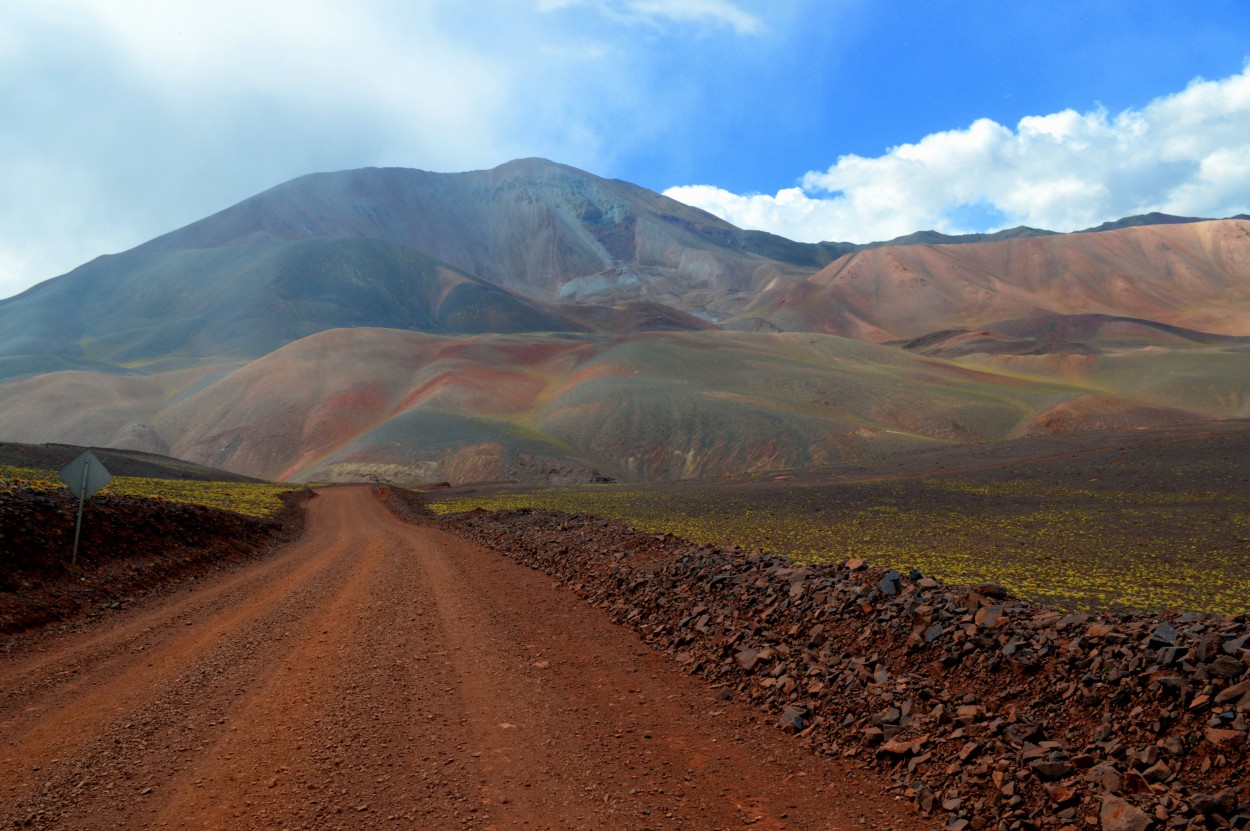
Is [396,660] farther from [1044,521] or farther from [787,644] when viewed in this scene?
[1044,521]

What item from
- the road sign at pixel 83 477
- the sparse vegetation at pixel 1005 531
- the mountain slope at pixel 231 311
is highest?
the mountain slope at pixel 231 311

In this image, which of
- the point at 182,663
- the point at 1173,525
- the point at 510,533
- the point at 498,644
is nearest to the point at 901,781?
the point at 498,644

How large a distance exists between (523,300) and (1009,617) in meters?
195

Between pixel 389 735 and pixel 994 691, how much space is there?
5.91 m

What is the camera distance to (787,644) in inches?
383

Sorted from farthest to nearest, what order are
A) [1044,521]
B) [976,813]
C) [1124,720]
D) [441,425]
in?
[441,425]
[1044,521]
[1124,720]
[976,813]

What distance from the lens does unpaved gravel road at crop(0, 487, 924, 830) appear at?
5.82 metres

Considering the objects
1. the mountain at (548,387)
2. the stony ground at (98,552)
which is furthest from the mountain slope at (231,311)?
the stony ground at (98,552)

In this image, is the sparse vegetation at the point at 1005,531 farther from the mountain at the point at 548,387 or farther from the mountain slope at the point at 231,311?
the mountain slope at the point at 231,311

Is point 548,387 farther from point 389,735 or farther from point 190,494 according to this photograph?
point 389,735

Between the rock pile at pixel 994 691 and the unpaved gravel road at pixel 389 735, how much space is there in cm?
53

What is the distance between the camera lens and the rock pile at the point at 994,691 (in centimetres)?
562

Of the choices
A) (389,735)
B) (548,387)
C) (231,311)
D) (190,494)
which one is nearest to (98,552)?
(389,735)

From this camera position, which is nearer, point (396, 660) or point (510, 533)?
point (396, 660)
